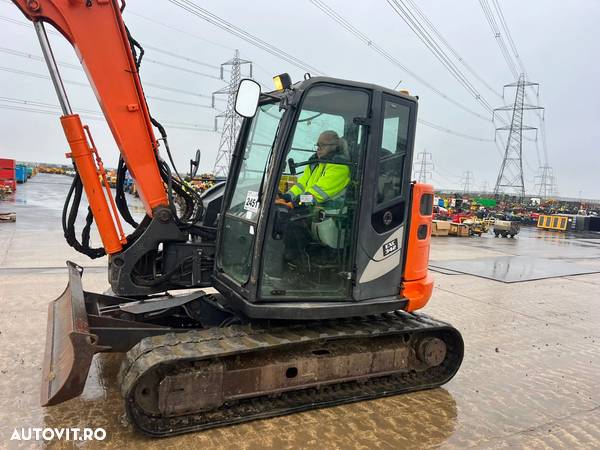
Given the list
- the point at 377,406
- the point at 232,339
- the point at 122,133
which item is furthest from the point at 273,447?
the point at 122,133

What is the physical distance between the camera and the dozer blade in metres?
2.76

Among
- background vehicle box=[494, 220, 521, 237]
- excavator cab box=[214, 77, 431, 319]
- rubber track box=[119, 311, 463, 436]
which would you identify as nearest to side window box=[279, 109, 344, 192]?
excavator cab box=[214, 77, 431, 319]

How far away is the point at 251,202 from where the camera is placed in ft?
11.4

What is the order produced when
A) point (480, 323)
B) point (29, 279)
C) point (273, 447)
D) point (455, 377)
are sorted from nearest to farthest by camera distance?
point (273, 447) < point (455, 377) < point (480, 323) < point (29, 279)

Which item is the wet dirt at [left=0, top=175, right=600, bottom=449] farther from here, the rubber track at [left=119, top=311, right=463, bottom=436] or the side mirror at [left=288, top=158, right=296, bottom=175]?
the side mirror at [left=288, top=158, right=296, bottom=175]

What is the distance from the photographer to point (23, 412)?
Answer: 316 centimetres

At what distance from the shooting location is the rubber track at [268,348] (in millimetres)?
2924

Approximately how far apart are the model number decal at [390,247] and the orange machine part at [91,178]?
2232 mm

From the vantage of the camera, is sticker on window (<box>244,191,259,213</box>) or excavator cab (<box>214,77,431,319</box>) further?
sticker on window (<box>244,191,259,213</box>)

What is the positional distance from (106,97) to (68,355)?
200 centimetres

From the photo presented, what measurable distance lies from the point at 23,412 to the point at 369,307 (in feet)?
8.79

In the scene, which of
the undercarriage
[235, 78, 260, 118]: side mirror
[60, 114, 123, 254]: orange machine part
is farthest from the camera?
[60, 114, 123, 254]: orange machine part

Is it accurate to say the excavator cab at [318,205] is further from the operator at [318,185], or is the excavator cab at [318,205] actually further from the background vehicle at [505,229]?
the background vehicle at [505,229]

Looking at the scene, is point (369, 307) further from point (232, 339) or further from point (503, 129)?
point (503, 129)
